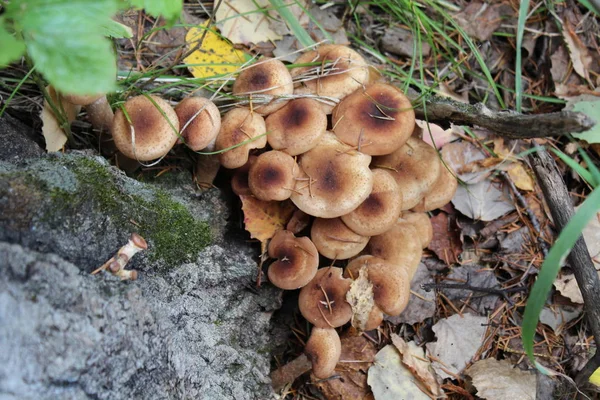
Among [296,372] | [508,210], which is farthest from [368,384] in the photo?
[508,210]

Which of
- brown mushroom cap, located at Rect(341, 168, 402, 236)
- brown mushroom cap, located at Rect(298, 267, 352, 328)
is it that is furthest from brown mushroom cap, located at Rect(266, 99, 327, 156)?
brown mushroom cap, located at Rect(298, 267, 352, 328)

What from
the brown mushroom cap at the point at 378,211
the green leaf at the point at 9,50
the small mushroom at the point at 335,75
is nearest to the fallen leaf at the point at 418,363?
the brown mushroom cap at the point at 378,211

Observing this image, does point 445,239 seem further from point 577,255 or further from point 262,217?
point 262,217

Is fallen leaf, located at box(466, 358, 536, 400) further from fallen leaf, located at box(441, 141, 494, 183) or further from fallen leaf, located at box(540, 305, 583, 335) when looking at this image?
fallen leaf, located at box(441, 141, 494, 183)

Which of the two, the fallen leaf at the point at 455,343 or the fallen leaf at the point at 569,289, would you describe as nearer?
the fallen leaf at the point at 455,343

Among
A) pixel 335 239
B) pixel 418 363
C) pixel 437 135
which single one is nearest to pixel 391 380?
pixel 418 363

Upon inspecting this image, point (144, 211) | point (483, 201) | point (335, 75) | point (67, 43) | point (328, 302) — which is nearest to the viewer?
point (67, 43)

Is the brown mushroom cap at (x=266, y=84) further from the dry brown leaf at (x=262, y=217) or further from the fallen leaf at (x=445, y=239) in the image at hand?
the fallen leaf at (x=445, y=239)
